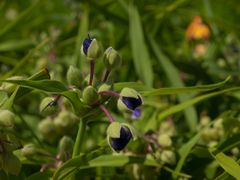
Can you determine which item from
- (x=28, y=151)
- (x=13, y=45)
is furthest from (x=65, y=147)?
(x=13, y=45)

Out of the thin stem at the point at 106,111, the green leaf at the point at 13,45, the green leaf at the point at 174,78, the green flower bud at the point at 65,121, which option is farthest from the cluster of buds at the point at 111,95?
the green leaf at the point at 13,45

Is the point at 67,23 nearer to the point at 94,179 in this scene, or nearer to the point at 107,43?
the point at 107,43

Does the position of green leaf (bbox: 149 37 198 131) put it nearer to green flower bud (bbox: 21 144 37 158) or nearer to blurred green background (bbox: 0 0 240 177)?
blurred green background (bbox: 0 0 240 177)

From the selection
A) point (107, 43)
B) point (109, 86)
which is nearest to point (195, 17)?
point (107, 43)

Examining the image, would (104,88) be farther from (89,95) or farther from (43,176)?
(43,176)

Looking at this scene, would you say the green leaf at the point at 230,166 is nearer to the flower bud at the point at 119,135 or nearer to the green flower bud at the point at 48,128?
the flower bud at the point at 119,135

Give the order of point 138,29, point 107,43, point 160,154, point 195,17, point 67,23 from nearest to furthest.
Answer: point 160,154, point 138,29, point 107,43, point 195,17, point 67,23
